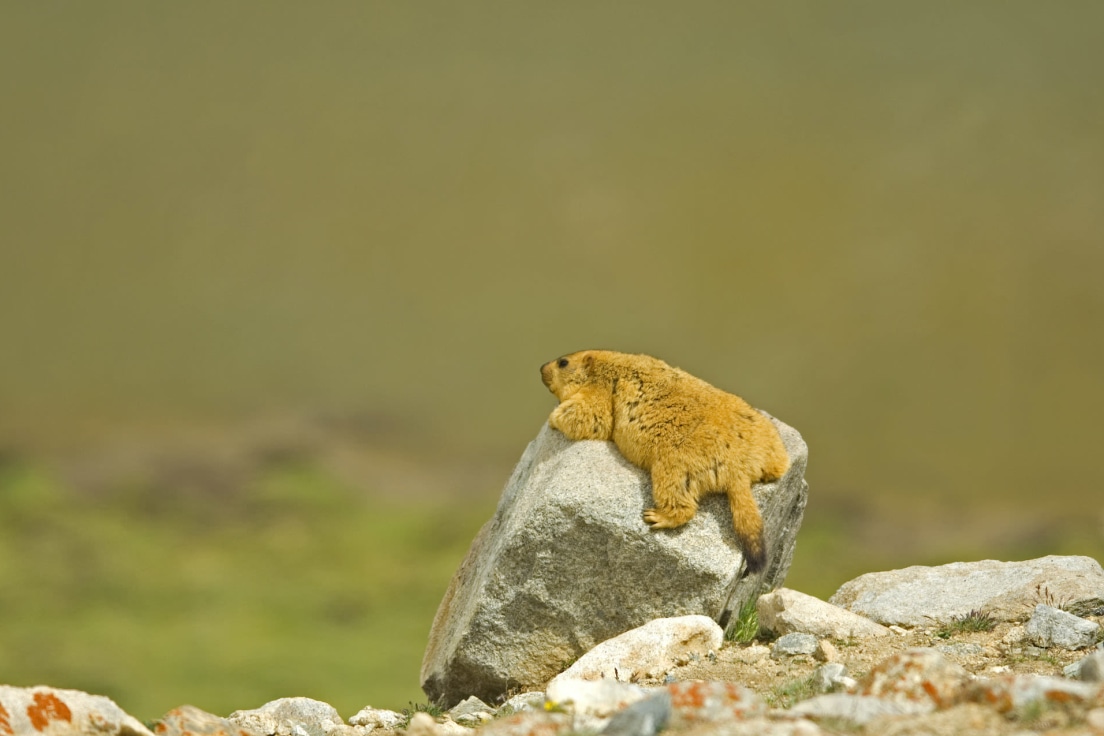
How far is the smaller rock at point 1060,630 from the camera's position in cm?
1173

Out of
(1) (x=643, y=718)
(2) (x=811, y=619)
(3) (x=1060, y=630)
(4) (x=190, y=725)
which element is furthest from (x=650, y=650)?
(4) (x=190, y=725)

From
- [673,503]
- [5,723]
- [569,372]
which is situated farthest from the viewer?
[569,372]

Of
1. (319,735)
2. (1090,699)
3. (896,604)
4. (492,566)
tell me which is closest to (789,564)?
(896,604)

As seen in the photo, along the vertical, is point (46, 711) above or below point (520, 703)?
below

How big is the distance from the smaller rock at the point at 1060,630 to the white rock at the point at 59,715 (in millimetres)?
8647

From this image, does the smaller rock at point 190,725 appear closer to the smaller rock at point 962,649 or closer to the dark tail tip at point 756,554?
the dark tail tip at point 756,554

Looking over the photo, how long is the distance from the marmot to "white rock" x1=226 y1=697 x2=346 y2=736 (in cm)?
403

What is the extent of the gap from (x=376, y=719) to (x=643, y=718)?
19.4ft

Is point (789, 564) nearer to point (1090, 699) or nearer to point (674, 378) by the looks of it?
point (674, 378)

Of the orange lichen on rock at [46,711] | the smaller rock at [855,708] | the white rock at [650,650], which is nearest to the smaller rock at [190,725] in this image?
the orange lichen on rock at [46,711]

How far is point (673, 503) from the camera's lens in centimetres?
1238

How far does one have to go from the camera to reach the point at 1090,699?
744 centimetres

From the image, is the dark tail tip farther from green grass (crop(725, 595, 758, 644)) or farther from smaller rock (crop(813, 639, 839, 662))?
smaller rock (crop(813, 639, 839, 662))

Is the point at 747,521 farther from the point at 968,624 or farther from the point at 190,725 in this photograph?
the point at 190,725
